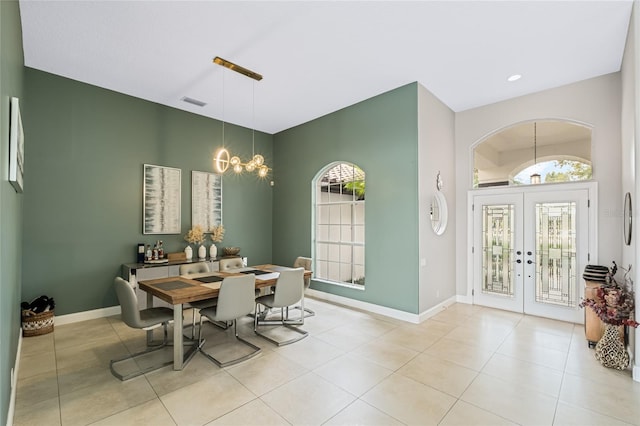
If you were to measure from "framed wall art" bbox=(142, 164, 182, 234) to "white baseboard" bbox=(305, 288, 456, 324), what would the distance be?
2876mm

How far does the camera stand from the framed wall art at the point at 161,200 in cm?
497

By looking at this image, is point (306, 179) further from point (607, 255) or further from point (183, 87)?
point (607, 255)

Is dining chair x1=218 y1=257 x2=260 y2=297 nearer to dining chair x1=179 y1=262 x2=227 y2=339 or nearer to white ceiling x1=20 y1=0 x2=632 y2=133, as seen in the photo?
dining chair x1=179 y1=262 x2=227 y2=339

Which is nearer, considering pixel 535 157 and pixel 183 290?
pixel 183 290

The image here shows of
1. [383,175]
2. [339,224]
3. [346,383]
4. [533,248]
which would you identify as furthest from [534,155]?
[346,383]

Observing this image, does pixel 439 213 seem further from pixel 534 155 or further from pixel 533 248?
pixel 534 155

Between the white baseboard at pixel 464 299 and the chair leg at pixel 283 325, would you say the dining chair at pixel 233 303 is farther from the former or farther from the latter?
the white baseboard at pixel 464 299

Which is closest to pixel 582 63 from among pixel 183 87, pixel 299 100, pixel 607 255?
pixel 607 255

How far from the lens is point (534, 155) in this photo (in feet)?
15.9

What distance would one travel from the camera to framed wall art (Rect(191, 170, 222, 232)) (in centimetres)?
552

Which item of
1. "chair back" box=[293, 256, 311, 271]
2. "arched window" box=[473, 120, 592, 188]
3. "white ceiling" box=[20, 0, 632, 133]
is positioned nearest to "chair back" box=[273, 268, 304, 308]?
"chair back" box=[293, 256, 311, 271]

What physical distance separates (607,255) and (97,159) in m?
7.32

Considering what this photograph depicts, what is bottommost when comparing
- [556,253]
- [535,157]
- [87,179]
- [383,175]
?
[556,253]

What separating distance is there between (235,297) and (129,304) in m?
0.97
